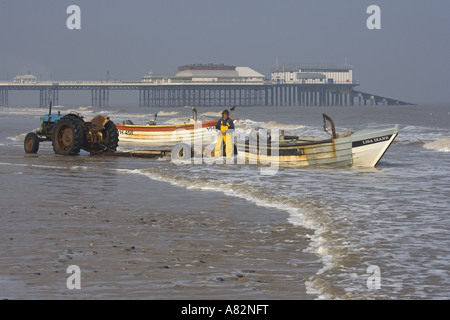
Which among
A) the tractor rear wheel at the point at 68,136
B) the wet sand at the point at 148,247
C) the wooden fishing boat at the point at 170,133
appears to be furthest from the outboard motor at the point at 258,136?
the wooden fishing boat at the point at 170,133

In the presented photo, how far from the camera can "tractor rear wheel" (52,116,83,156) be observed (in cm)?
2572

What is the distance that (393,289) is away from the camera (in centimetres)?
779

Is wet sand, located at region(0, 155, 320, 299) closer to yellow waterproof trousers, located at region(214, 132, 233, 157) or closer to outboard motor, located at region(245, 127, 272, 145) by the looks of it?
outboard motor, located at region(245, 127, 272, 145)

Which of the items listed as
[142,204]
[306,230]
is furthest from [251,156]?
[306,230]

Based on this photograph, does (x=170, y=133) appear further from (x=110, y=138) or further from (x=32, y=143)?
(x=32, y=143)

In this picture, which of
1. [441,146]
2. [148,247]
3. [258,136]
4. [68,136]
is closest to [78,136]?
[68,136]

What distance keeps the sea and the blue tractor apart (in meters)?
6.08

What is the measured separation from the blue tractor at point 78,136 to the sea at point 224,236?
19.9 ft

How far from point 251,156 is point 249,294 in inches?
622

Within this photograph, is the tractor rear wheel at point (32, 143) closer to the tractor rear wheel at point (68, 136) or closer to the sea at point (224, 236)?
the tractor rear wheel at point (68, 136)

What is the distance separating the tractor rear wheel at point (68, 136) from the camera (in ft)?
84.4

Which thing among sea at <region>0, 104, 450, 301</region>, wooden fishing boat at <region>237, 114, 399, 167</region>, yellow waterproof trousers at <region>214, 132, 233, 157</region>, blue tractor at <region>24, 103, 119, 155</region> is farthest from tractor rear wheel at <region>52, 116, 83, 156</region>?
wooden fishing boat at <region>237, 114, 399, 167</region>

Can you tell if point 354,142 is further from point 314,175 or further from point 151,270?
point 151,270

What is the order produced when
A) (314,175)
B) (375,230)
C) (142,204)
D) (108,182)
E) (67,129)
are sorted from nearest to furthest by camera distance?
(375,230) < (142,204) < (108,182) < (314,175) < (67,129)
